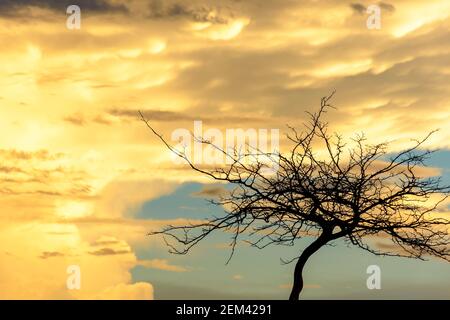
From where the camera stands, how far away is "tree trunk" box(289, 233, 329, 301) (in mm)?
14562

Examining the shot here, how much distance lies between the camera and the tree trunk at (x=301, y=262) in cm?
1456

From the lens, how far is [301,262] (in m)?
14.7
